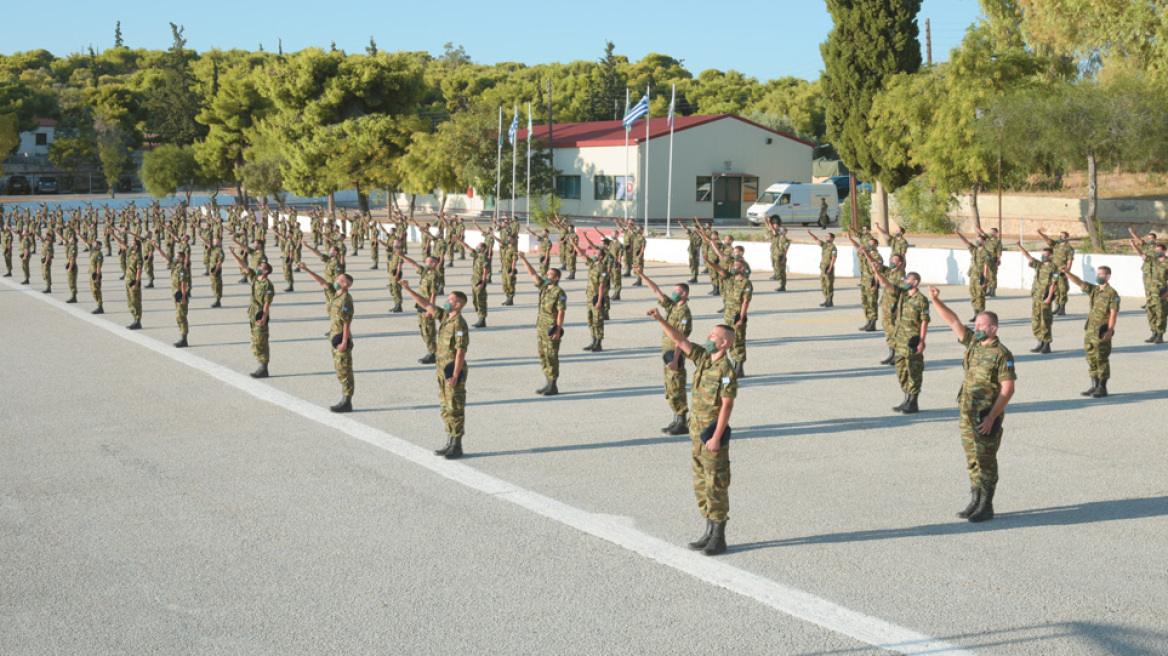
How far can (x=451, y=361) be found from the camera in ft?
33.7

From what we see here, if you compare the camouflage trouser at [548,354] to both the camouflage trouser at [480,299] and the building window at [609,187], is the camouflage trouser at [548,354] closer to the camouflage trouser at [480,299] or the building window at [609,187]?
the camouflage trouser at [480,299]

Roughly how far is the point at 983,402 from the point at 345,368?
719 cm

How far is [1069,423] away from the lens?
38.4 feet

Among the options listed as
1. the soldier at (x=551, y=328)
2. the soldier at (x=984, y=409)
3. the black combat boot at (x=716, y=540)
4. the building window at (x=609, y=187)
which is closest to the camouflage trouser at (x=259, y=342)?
the soldier at (x=551, y=328)

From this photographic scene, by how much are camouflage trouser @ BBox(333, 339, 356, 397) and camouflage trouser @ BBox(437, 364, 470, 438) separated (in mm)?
2360

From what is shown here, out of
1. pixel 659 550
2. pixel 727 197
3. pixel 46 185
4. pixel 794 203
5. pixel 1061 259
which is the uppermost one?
pixel 46 185

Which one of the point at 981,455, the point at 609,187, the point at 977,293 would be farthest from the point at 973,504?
the point at 609,187

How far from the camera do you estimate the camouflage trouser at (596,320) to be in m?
16.9

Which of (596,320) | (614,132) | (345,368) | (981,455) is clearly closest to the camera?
(981,455)

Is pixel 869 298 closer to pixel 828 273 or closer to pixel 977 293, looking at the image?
pixel 977 293

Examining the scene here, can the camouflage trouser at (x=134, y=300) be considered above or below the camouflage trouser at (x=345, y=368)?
above

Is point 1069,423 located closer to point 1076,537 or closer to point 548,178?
point 1076,537

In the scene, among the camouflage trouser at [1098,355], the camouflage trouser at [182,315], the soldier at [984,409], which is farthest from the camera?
the camouflage trouser at [182,315]

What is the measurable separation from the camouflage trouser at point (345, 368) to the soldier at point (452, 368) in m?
2.20
